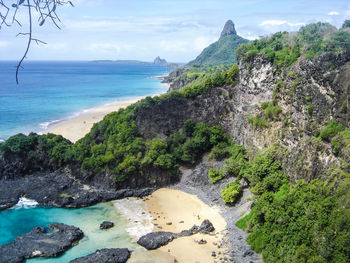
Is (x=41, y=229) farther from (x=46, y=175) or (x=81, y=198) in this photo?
(x=46, y=175)

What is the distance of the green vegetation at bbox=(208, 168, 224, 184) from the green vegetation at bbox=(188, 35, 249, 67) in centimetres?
10545

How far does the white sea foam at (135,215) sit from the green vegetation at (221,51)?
11054cm

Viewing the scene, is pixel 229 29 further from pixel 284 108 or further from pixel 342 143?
pixel 342 143

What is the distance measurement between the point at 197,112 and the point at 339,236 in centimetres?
2412

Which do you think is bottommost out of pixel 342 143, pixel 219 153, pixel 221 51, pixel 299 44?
pixel 219 153

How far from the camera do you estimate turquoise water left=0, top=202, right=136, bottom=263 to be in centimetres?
2406

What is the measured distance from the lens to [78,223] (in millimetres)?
27516

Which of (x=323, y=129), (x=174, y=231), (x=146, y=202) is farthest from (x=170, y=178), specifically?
(x=323, y=129)

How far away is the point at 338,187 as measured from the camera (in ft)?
68.5

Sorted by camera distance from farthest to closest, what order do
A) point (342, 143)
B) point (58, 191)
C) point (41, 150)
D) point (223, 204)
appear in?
point (41, 150), point (58, 191), point (223, 204), point (342, 143)

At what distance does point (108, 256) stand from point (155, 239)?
3787 mm

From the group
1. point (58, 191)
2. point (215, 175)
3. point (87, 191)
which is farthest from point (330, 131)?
point (58, 191)

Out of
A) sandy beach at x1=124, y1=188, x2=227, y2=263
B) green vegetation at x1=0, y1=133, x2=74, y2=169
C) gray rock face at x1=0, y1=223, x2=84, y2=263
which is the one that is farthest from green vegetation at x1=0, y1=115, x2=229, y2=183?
gray rock face at x1=0, y1=223, x2=84, y2=263

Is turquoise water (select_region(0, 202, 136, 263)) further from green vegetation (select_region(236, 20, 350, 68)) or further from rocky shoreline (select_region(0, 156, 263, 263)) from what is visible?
green vegetation (select_region(236, 20, 350, 68))
